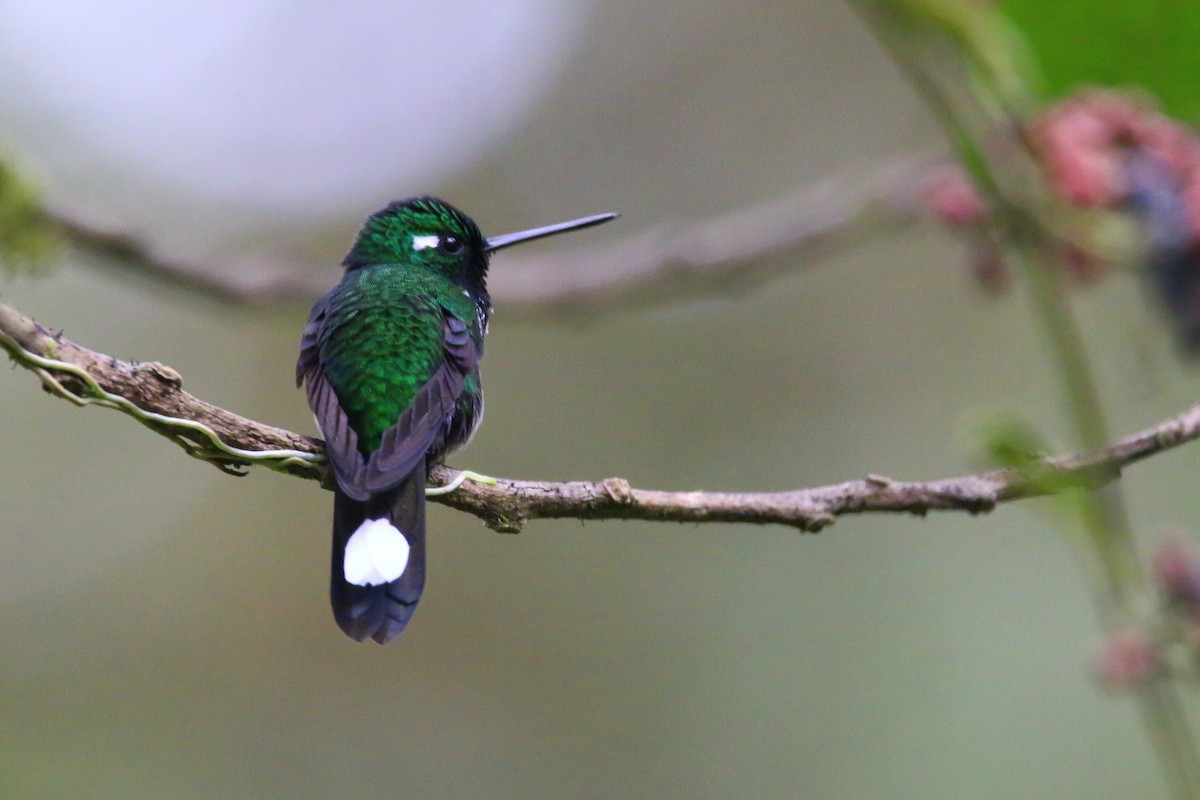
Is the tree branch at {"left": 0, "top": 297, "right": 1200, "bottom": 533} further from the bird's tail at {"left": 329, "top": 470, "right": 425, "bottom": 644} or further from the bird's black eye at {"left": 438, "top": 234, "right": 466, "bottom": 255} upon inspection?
the bird's black eye at {"left": 438, "top": 234, "right": 466, "bottom": 255}

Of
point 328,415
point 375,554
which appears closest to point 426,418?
point 328,415

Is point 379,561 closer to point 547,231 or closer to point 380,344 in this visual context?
point 380,344

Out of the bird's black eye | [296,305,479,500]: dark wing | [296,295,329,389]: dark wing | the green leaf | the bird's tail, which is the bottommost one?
the bird's tail

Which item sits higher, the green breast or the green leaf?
the green leaf

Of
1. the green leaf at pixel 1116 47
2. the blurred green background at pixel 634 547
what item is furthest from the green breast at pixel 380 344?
the blurred green background at pixel 634 547

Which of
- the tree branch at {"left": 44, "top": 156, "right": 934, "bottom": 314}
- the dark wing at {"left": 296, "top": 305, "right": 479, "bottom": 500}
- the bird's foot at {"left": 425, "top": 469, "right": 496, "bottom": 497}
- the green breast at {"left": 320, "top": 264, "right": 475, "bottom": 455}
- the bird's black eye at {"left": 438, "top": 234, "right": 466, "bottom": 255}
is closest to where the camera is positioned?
the bird's foot at {"left": 425, "top": 469, "right": 496, "bottom": 497}

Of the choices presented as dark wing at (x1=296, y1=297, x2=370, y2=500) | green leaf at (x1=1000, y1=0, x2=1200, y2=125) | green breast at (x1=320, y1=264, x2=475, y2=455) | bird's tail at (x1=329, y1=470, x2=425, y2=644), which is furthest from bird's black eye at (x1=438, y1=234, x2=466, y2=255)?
green leaf at (x1=1000, y1=0, x2=1200, y2=125)
